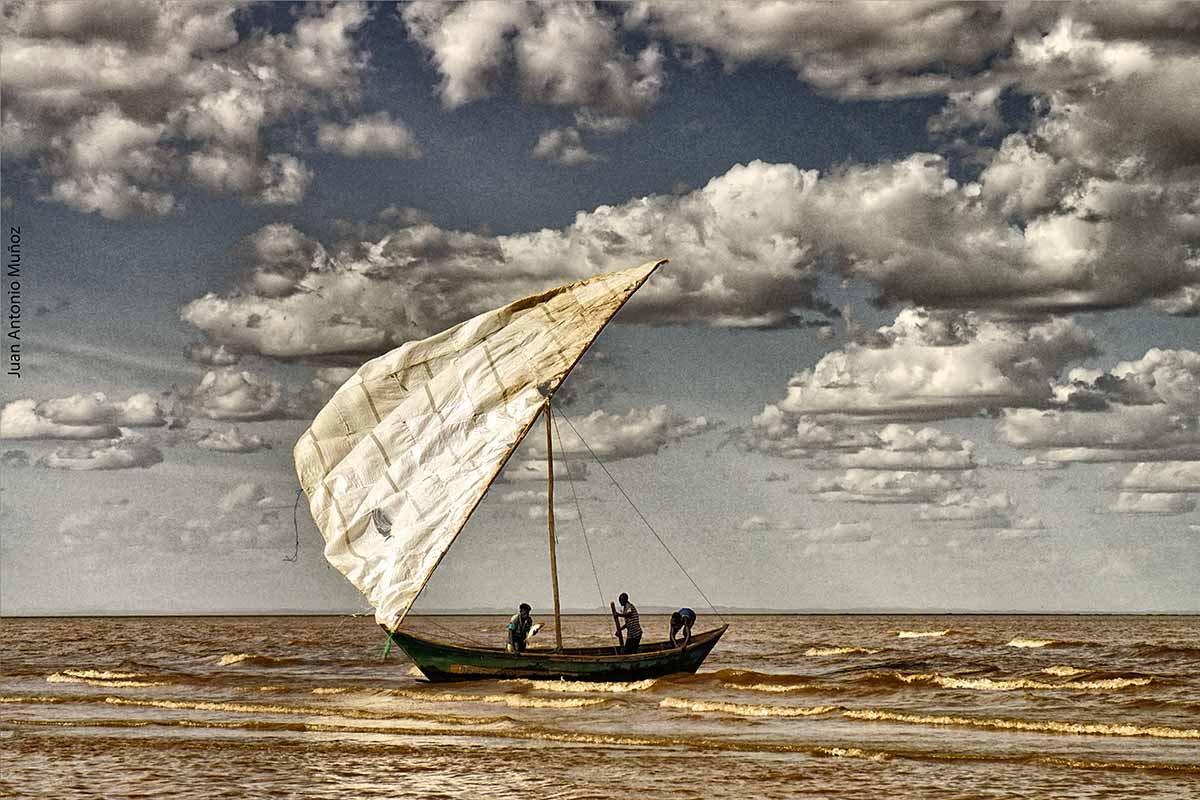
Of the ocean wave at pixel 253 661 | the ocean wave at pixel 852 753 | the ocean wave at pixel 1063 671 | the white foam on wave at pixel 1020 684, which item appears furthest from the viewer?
the ocean wave at pixel 253 661

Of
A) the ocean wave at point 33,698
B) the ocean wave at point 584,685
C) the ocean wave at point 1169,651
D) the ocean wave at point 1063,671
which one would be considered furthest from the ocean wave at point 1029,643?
the ocean wave at point 33,698

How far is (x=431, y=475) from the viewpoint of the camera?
35281 mm

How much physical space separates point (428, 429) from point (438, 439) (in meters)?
0.43

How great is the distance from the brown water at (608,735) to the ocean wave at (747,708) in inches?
3.6

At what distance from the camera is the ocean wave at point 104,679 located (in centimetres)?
4275

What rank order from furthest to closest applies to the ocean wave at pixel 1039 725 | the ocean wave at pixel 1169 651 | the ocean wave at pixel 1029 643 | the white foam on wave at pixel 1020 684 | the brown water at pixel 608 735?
the ocean wave at pixel 1029 643 → the ocean wave at pixel 1169 651 → the white foam on wave at pixel 1020 684 → the ocean wave at pixel 1039 725 → the brown water at pixel 608 735

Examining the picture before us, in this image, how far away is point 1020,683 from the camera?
40.4m

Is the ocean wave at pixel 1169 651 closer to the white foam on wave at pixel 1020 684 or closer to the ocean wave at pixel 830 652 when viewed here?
the ocean wave at pixel 830 652

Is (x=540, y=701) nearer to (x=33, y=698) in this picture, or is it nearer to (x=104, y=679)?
(x=33, y=698)

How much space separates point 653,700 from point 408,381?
1047 centimetres

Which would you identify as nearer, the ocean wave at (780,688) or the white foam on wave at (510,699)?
the white foam on wave at (510,699)

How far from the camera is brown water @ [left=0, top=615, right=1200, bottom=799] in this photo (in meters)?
19.9

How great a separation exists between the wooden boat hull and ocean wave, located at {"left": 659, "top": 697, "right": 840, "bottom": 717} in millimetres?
3691

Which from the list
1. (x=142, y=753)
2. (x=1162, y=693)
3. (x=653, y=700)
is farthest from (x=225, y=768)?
(x=1162, y=693)
